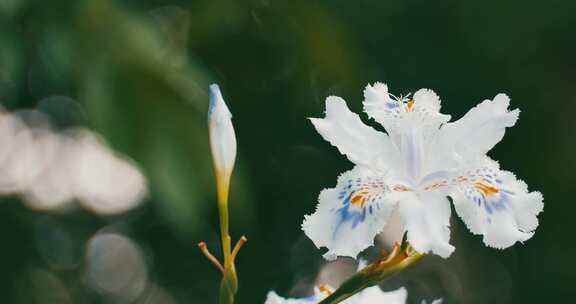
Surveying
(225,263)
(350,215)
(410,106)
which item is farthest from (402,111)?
(225,263)

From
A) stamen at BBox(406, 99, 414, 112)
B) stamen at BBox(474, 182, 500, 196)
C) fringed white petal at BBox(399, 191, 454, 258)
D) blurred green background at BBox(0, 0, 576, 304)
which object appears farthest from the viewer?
blurred green background at BBox(0, 0, 576, 304)

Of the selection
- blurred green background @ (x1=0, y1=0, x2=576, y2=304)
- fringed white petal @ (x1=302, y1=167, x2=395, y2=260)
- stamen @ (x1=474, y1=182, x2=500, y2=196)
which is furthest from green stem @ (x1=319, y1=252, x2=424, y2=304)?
blurred green background @ (x1=0, y1=0, x2=576, y2=304)

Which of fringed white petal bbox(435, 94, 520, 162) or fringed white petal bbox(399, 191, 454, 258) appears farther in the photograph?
fringed white petal bbox(435, 94, 520, 162)

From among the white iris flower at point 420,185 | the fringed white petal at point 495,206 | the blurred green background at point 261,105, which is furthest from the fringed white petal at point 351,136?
the blurred green background at point 261,105

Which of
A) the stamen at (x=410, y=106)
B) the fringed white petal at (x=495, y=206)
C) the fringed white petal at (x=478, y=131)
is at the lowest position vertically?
the fringed white petal at (x=495, y=206)

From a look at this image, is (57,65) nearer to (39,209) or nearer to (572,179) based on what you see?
(572,179)

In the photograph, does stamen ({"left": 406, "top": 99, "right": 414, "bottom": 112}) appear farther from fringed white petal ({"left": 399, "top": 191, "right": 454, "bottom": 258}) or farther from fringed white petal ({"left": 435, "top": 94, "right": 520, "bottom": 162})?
fringed white petal ({"left": 399, "top": 191, "right": 454, "bottom": 258})

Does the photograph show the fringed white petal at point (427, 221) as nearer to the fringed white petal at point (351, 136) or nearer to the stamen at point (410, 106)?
the fringed white petal at point (351, 136)

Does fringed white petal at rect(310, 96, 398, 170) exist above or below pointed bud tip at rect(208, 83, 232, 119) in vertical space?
above
